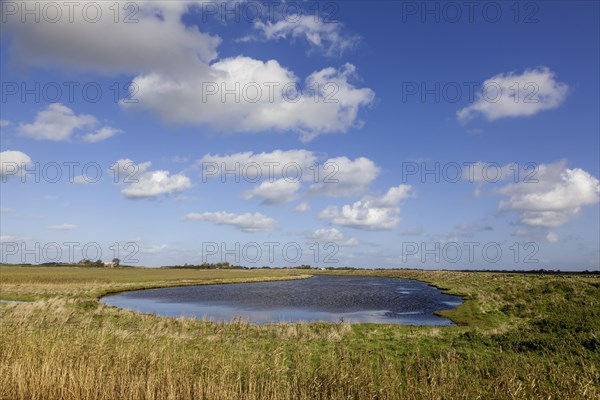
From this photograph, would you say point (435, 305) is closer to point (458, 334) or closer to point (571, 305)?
point (571, 305)

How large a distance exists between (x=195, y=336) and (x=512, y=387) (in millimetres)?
16564

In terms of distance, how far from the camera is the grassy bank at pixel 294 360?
12.4 metres

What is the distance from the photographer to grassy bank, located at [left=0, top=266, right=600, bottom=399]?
1237cm

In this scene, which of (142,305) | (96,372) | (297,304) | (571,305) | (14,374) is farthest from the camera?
(297,304)

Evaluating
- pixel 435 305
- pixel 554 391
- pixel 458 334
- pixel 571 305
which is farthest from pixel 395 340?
pixel 435 305

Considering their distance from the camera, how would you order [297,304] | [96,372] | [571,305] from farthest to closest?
[297,304] < [571,305] < [96,372]

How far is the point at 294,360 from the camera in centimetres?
1734

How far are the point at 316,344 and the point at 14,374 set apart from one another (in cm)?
1349

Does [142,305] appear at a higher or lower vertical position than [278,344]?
lower

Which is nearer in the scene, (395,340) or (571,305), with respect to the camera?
(395,340)

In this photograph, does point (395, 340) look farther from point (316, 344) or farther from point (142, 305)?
point (142, 305)

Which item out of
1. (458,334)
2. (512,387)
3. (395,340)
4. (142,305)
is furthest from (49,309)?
(512,387)

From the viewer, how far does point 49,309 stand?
35438 mm

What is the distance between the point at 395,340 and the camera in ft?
76.3
